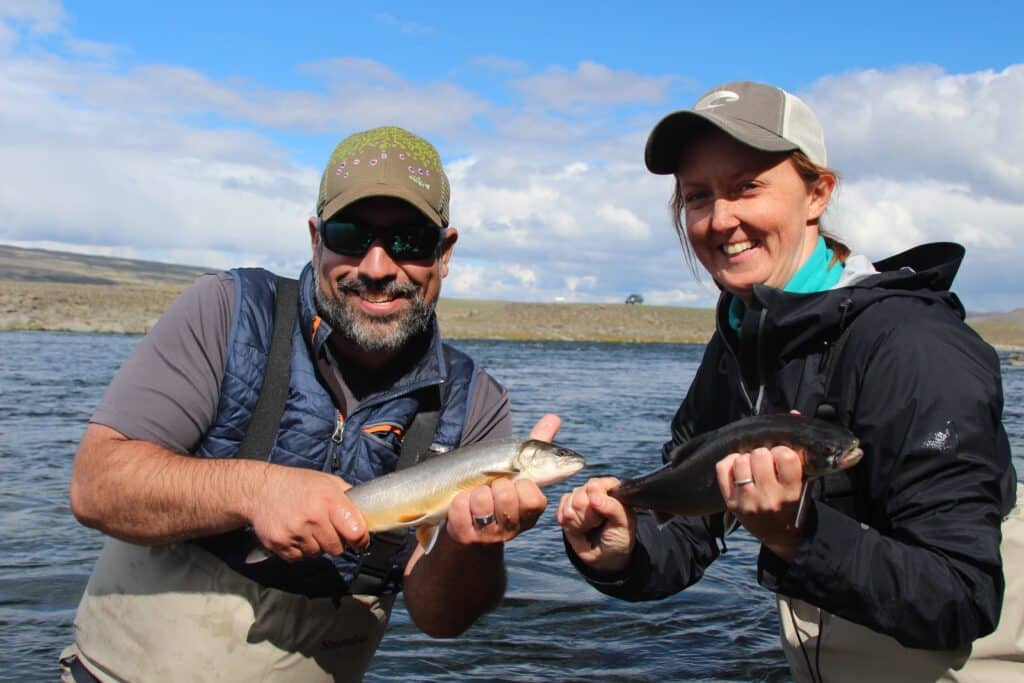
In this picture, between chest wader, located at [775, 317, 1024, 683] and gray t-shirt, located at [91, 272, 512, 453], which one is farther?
gray t-shirt, located at [91, 272, 512, 453]

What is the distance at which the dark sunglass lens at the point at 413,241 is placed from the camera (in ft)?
13.3

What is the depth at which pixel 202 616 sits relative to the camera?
370 centimetres

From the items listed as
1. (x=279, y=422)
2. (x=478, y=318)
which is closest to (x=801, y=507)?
(x=279, y=422)

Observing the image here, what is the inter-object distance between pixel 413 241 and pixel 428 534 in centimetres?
121

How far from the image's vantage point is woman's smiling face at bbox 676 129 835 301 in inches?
134

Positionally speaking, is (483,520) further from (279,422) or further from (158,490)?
(158,490)

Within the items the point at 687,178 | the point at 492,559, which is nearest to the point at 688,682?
the point at 492,559

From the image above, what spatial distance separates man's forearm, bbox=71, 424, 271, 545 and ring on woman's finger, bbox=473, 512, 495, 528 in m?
0.79

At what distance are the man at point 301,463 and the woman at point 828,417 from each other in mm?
721

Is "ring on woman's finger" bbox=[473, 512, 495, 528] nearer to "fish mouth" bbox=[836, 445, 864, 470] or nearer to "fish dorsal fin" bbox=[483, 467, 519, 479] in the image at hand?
"fish dorsal fin" bbox=[483, 467, 519, 479]

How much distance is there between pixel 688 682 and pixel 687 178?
4.53 m

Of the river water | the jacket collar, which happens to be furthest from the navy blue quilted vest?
the river water

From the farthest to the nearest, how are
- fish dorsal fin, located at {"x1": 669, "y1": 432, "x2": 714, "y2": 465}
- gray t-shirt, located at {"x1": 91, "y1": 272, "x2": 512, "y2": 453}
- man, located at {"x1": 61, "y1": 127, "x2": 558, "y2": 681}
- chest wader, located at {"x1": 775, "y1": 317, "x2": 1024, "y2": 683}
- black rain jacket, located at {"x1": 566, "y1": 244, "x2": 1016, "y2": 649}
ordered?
gray t-shirt, located at {"x1": 91, "y1": 272, "x2": 512, "y2": 453} → man, located at {"x1": 61, "y1": 127, "x2": 558, "y2": 681} → fish dorsal fin, located at {"x1": 669, "y1": 432, "x2": 714, "y2": 465} → chest wader, located at {"x1": 775, "y1": 317, "x2": 1024, "y2": 683} → black rain jacket, located at {"x1": 566, "y1": 244, "x2": 1016, "y2": 649}

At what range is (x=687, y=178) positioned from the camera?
3.63 meters
